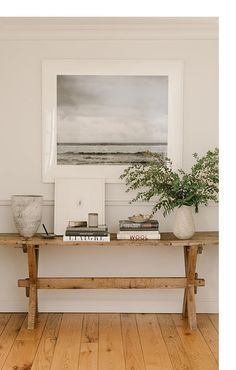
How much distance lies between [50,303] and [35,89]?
170cm

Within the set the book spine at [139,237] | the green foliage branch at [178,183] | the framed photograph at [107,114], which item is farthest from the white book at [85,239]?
the framed photograph at [107,114]

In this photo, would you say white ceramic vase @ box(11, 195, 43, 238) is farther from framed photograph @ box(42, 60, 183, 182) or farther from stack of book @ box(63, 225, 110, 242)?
framed photograph @ box(42, 60, 183, 182)

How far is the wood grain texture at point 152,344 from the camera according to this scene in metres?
3.37

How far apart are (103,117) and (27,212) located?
0.97m

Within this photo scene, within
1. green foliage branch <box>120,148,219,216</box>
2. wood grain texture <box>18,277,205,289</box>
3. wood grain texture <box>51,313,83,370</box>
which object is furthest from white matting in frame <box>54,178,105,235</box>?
wood grain texture <box>51,313,83,370</box>

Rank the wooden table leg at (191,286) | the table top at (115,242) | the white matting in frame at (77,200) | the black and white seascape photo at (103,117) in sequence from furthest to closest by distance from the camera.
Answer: the black and white seascape photo at (103,117), the white matting in frame at (77,200), the wooden table leg at (191,286), the table top at (115,242)

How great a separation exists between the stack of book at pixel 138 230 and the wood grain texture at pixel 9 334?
0.99m

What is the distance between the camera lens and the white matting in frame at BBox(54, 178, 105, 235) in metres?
4.40

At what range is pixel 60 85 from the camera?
4504mm

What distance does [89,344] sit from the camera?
3758mm

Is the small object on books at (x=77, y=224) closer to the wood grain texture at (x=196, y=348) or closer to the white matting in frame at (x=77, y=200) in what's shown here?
the white matting in frame at (x=77, y=200)

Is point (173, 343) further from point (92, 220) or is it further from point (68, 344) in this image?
point (92, 220)

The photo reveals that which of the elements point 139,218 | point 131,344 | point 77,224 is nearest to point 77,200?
point 77,224
